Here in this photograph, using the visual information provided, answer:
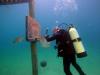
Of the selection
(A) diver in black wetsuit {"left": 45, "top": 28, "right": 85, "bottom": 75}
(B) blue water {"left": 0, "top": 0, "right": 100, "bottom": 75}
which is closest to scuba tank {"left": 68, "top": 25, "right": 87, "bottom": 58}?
(A) diver in black wetsuit {"left": 45, "top": 28, "right": 85, "bottom": 75}

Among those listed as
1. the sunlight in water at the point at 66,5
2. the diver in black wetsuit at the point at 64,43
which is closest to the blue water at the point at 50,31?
the sunlight in water at the point at 66,5

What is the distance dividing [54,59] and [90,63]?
141cm

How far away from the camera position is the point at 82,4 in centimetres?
1039

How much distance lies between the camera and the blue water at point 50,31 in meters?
10.3

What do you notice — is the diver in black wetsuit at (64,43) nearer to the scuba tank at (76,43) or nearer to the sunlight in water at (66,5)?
the scuba tank at (76,43)

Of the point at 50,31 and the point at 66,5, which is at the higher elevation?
the point at 66,5

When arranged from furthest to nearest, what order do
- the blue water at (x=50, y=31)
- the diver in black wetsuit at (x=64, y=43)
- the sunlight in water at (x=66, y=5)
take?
the sunlight in water at (x=66, y=5)
the blue water at (x=50, y=31)
the diver in black wetsuit at (x=64, y=43)

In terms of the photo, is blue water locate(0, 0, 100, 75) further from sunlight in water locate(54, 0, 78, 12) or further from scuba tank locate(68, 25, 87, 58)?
scuba tank locate(68, 25, 87, 58)

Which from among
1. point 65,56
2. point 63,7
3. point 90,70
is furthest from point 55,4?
point 65,56

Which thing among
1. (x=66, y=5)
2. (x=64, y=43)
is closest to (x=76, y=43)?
(x=64, y=43)

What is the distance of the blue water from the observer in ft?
33.9

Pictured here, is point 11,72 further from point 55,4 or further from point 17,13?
point 55,4

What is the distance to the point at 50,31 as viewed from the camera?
1051cm

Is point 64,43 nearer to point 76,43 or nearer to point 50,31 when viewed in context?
point 76,43
